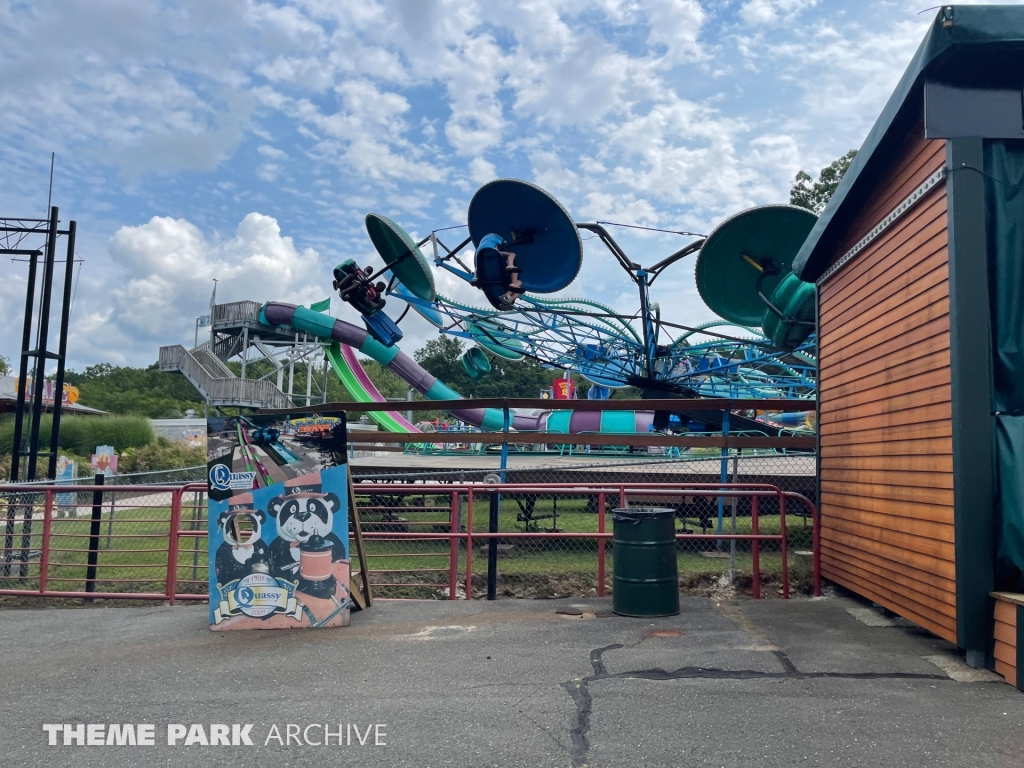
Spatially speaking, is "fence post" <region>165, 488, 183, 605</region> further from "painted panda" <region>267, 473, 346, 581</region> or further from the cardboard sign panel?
"painted panda" <region>267, 473, 346, 581</region>

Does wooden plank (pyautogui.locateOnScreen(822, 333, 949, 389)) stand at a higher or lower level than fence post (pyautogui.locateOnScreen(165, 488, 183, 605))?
higher

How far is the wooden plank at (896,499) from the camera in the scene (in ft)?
18.1

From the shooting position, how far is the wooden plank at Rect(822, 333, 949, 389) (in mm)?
5645

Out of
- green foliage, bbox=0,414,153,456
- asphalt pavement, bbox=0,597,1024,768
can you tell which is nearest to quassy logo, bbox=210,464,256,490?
asphalt pavement, bbox=0,597,1024,768

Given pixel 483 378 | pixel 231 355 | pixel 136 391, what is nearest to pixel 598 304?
pixel 231 355

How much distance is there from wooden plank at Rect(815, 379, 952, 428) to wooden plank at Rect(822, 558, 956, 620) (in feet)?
4.44

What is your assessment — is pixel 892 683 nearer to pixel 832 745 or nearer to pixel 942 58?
pixel 832 745

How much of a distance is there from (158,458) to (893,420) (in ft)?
88.6

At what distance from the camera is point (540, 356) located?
22.0m

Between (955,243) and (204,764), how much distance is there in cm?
565

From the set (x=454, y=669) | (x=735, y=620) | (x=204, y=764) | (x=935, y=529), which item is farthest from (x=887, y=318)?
(x=204, y=764)

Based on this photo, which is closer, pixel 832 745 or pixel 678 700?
pixel 832 745

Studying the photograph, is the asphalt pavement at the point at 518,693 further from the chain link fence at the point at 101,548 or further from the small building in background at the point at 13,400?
the small building in background at the point at 13,400

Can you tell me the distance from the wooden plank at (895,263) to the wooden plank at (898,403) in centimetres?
87
